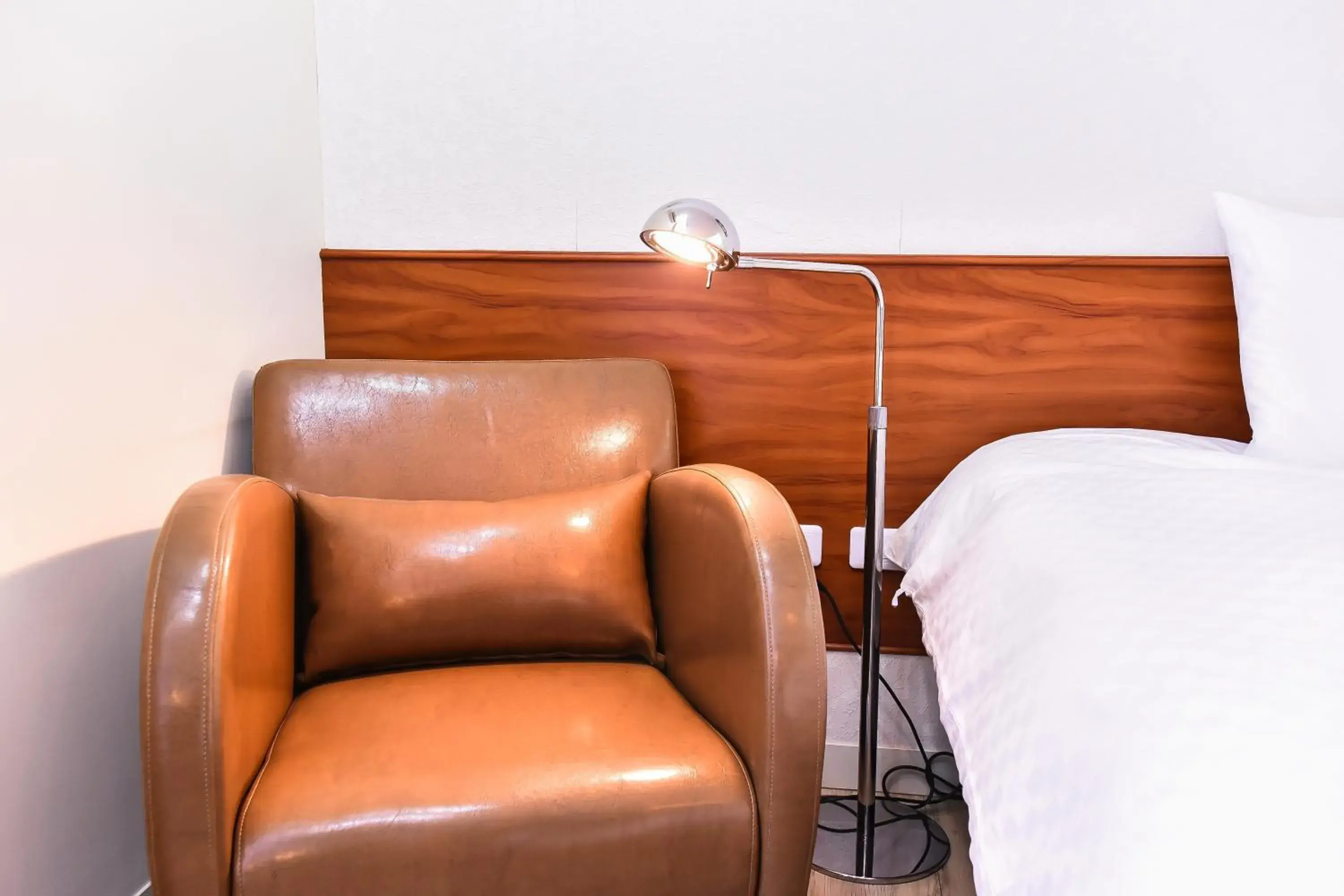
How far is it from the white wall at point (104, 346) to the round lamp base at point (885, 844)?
3.49 ft

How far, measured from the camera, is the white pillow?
4.57 ft

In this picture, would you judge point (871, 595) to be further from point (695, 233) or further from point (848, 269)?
point (695, 233)

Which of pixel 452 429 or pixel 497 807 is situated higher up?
pixel 452 429

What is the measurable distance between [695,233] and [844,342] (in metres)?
0.66

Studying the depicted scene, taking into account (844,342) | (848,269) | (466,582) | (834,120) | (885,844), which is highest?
(834,120)

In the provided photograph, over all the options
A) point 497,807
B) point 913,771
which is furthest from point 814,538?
point 497,807

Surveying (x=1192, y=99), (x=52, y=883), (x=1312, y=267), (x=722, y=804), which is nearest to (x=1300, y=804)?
(x=722, y=804)

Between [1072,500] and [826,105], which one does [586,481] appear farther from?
[826,105]

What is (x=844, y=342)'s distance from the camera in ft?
5.91

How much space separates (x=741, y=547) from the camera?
1166 millimetres

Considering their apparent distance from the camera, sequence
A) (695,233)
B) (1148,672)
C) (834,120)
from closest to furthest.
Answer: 1. (1148,672)
2. (695,233)
3. (834,120)

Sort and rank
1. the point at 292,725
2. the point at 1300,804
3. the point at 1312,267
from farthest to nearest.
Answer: the point at 1312,267, the point at 292,725, the point at 1300,804

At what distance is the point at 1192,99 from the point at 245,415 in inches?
69.4

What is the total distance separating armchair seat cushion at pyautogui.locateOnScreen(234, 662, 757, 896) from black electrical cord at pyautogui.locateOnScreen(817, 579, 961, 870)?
695 millimetres
